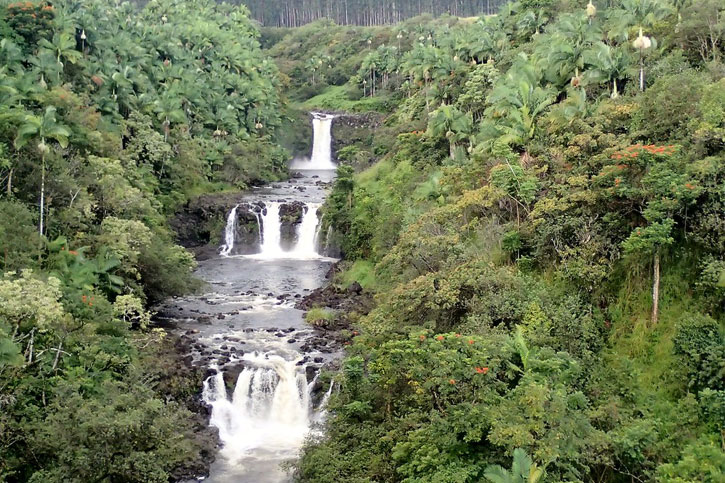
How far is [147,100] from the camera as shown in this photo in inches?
1809

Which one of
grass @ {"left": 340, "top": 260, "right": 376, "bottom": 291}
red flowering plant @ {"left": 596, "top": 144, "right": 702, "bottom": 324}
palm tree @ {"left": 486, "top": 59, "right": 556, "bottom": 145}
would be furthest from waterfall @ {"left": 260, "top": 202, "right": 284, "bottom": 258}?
red flowering plant @ {"left": 596, "top": 144, "right": 702, "bottom": 324}

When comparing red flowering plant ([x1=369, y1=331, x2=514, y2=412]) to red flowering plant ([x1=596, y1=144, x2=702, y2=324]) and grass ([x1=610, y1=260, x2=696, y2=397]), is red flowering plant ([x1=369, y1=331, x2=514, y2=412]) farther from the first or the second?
red flowering plant ([x1=596, y1=144, x2=702, y2=324])

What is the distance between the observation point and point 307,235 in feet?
139

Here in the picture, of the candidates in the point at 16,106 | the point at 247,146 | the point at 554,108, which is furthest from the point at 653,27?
the point at 247,146

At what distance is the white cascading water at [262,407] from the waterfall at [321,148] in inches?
1904

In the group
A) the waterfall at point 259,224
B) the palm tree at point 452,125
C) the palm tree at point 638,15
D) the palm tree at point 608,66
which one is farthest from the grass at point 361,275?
the palm tree at point 638,15

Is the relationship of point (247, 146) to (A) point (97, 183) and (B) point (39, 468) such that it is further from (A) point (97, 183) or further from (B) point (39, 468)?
(B) point (39, 468)

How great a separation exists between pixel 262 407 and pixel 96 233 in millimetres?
10460

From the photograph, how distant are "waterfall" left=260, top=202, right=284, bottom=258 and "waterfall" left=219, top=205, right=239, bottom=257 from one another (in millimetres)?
1848

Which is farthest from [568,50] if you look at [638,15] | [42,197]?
[42,197]

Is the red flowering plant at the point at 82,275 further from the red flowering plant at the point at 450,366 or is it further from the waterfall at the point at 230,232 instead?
the waterfall at the point at 230,232

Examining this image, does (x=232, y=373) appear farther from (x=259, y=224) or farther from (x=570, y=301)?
(x=259, y=224)

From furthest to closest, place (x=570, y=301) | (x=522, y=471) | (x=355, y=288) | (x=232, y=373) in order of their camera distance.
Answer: (x=355, y=288) < (x=232, y=373) < (x=570, y=301) < (x=522, y=471)

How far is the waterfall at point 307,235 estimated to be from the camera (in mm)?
41938
